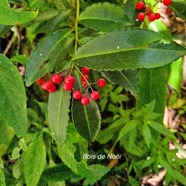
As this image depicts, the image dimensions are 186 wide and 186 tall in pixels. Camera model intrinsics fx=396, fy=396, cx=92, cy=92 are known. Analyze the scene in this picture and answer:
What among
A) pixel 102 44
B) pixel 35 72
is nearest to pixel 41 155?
pixel 35 72

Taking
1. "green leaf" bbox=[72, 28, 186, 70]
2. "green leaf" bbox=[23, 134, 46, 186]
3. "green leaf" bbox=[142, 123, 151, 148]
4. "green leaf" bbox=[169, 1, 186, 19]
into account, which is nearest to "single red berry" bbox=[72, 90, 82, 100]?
"green leaf" bbox=[72, 28, 186, 70]

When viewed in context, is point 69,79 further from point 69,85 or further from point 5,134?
point 5,134

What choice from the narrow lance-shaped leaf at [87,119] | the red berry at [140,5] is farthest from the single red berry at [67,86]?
the red berry at [140,5]

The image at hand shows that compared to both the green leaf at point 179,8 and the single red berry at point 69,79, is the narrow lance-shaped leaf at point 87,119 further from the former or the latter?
the green leaf at point 179,8

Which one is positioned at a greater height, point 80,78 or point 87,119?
point 80,78

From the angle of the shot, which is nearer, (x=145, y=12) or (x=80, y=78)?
(x=80, y=78)

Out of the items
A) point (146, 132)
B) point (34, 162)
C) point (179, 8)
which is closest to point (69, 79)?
point (34, 162)

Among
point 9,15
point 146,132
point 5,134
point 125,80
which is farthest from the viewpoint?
point 146,132
